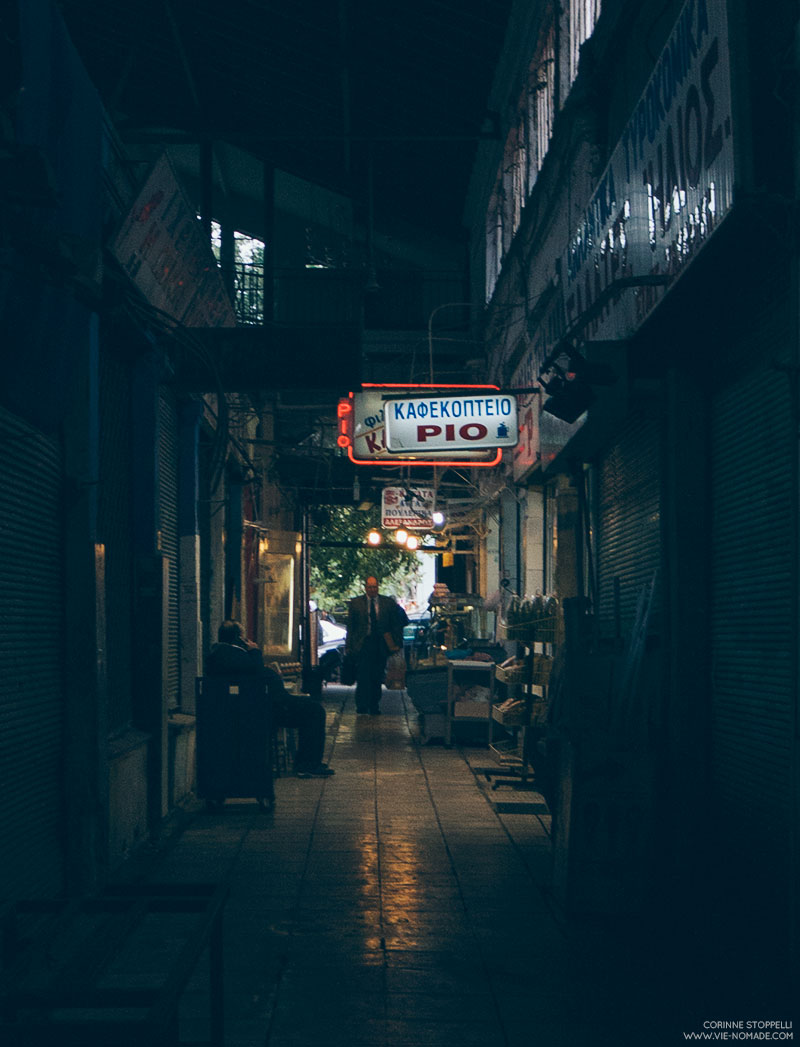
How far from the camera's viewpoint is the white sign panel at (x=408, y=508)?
24375 millimetres

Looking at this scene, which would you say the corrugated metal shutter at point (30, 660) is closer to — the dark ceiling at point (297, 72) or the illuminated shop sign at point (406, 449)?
the illuminated shop sign at point (406, 449)

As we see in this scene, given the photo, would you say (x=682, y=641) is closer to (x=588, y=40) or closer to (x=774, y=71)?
(x=774, y=71)

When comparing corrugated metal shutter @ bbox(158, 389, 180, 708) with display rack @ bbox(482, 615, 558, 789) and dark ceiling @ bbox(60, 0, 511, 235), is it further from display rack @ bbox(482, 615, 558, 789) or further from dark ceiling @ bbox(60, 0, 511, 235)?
dark ceiling @ bbox(60, 0, 511, 235)

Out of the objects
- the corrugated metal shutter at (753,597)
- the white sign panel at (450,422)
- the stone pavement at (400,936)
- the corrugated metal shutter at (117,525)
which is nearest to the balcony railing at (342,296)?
the white sign panel at (450,422)

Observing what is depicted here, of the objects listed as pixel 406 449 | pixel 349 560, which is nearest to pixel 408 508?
pixel 406 449

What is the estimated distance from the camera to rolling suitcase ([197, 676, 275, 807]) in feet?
34.4

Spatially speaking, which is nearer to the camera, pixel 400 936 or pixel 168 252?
pixel 400 936

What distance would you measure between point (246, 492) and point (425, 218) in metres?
6.89

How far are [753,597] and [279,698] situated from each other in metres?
6.23

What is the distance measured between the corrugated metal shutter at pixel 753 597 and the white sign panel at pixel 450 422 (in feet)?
14.2

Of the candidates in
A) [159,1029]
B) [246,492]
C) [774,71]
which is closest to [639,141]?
[774,71]

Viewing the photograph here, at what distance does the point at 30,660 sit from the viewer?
6.88 m

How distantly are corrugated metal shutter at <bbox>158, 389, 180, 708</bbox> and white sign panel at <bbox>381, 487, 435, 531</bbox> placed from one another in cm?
1178

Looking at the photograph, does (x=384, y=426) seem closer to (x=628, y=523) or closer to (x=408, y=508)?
(x=628, y=523)
